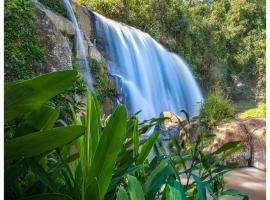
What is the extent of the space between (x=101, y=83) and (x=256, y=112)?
953 millimetres

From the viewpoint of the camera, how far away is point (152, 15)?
223cm

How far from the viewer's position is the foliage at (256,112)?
2230 mm

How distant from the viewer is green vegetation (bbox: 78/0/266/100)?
215 cm

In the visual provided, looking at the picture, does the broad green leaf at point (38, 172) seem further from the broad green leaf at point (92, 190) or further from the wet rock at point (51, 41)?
the wet rock at point (51, 41)

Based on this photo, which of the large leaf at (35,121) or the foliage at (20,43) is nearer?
the large leaf at (35,121)

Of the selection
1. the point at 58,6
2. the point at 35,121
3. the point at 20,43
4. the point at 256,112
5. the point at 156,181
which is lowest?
the point at 256,112

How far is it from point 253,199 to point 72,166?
1.26 m

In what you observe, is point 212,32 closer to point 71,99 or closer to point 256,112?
point 256,112

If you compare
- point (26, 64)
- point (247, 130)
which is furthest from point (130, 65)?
point (26, 64)

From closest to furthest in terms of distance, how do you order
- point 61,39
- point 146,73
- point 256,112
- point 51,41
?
point 51,41 → point 61,39 → point 256,112 → point 146,73

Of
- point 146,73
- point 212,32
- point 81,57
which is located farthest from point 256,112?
point 81,57

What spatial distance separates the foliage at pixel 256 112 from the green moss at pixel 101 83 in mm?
851

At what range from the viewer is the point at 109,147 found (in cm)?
45

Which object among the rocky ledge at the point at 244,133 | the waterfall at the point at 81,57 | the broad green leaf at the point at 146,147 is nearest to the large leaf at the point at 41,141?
the broad green leaf at the point at 146,147
